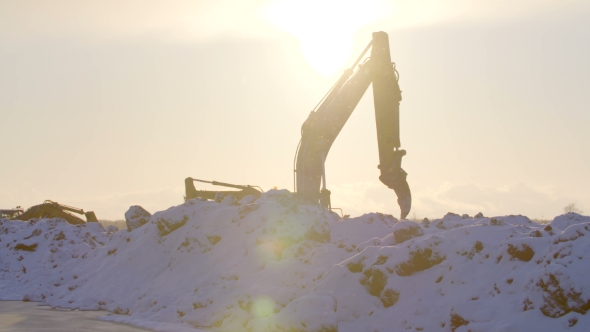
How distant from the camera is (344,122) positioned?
23875mm

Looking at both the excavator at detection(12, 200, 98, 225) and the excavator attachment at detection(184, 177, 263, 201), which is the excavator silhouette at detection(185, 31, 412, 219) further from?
the excavator at detection(12, 200, 98, 225)

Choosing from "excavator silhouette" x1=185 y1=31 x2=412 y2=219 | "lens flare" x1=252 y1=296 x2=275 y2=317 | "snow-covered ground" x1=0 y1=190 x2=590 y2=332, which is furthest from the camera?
"excavator silhouette" x1=185 y1=31 x2=412 y2=219

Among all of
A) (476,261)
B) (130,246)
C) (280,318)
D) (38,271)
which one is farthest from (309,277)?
(38,271)

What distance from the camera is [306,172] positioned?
75.4 feet

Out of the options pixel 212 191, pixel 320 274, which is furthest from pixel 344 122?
pixel 320 274

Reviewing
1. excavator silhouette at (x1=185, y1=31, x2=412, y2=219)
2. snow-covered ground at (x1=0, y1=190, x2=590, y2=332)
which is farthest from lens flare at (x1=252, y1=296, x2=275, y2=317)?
excavator silhouette at (x1=185, y1=31, x2=412, y2=219)

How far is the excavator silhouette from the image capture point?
75.6 ft

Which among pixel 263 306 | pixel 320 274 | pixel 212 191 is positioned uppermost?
pixel 212 191

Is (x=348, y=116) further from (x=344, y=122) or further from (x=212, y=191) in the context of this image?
(x=212, y=191)

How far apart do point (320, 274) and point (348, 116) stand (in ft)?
42.1

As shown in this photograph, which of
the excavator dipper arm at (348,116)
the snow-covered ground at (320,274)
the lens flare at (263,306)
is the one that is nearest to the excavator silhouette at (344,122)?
the excavator dipper arm at (348,116)

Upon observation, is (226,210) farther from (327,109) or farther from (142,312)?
(327,109)

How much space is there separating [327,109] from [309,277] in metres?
12.4

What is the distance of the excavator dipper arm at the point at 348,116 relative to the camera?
23031 millimetres
